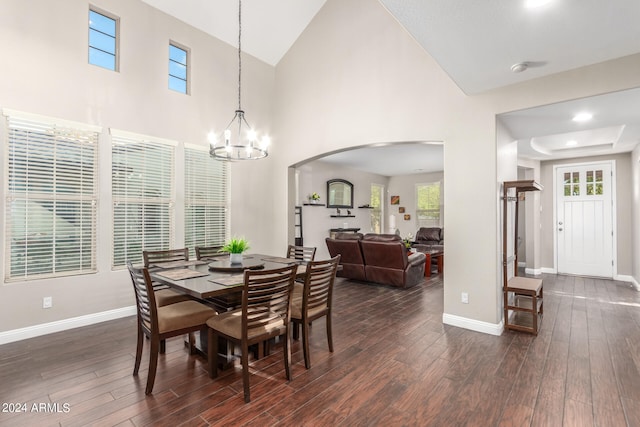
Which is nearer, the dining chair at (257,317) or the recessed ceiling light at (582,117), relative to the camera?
the dining chair at (257,317)

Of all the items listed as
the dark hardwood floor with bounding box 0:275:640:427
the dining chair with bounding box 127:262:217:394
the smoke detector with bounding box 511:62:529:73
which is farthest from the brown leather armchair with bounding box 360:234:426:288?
the dining chair with bounding box 127:262:217:394

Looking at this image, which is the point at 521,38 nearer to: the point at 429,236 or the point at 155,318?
the point at 155,318

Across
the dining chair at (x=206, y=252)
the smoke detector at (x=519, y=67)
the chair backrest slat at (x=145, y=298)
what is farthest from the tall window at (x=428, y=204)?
the chair backrest slat at (x=145, y=298)

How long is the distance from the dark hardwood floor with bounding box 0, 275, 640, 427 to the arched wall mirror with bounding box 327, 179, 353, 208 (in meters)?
4.85

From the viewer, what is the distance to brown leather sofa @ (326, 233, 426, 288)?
17.7 ft

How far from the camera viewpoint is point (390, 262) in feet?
18.0

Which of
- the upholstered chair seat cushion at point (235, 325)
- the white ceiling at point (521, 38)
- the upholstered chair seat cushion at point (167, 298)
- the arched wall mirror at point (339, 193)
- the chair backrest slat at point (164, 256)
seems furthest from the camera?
the arched wall mirror at point (339, 193)

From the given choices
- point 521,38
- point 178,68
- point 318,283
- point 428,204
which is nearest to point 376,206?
point 428,204

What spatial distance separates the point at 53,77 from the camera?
3568 mm

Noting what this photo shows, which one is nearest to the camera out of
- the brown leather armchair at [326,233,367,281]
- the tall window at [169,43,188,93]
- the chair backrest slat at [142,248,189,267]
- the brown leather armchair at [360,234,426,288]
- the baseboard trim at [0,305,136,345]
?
the baseboard trim at [0,305,136,345]

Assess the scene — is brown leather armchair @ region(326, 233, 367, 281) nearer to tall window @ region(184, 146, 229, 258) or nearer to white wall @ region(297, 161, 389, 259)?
white wall @ region(297, 161, 389, 259)

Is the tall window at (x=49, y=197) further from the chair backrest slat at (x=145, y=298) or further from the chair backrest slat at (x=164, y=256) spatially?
the chair backrest slat at (x=145, y=298)

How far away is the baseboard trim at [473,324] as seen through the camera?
344cm

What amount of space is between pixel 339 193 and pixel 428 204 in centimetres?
341
